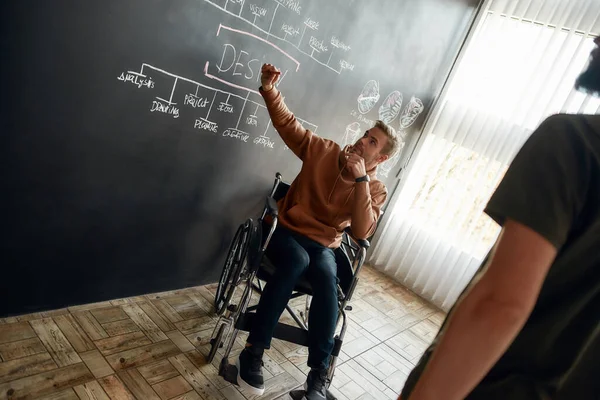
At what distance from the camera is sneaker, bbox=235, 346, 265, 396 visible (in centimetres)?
185

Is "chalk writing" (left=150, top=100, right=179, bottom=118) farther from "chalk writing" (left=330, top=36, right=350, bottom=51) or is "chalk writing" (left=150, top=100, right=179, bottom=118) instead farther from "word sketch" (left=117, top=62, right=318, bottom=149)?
"chalk writing" (left=330, top=36, right=350, bottom=51)

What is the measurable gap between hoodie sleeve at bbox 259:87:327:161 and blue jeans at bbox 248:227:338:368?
19.7 inches

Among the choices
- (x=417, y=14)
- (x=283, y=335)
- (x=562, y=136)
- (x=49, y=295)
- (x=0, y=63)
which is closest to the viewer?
(x=562, y=136)

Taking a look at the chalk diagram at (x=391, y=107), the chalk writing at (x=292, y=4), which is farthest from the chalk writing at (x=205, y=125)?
the chalk diagram at (x=391, y=107)

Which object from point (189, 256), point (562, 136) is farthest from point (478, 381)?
point (189, 256)

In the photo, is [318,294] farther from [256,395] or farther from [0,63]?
[0,63]

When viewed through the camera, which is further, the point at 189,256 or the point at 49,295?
the point at 189,256

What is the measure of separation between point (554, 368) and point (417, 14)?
3091mm

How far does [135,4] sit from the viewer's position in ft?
5.10

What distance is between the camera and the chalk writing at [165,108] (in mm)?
1785

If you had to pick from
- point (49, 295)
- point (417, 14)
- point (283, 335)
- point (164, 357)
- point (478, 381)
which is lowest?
point (164, 357)

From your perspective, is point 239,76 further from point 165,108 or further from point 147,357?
point 147,357

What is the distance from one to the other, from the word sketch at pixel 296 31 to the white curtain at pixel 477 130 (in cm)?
152

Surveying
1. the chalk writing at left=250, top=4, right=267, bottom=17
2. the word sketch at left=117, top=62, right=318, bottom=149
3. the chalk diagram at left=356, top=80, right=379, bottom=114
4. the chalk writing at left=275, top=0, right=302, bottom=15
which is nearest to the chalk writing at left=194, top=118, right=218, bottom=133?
the word sketch at left=117, top=62, right=318, bottom=149
